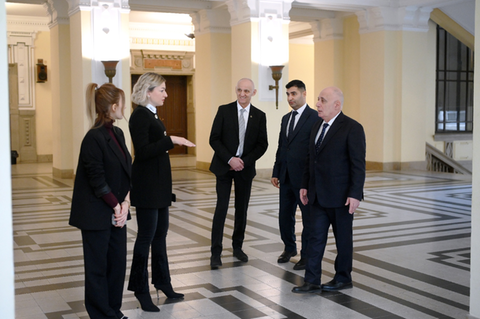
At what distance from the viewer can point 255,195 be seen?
9531 mm

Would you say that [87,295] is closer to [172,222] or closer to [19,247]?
[19,247]

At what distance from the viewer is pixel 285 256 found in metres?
5.12

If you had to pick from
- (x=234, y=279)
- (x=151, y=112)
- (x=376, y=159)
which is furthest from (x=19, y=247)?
(x=376, y=159)

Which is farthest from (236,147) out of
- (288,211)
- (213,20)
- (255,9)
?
(213,20)

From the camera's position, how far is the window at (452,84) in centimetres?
1564

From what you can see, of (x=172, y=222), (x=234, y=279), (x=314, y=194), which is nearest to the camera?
(x=314, y=194)

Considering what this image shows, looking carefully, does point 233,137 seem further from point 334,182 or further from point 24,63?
point 24,63

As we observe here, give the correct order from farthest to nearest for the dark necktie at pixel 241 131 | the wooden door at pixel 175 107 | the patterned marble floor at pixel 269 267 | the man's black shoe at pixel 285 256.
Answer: the wooden door at pixel 175 107
the man's black shoe at pixel 285 256
the dark necktie at pixel 241 131
the patterned marble floor at pixel 269 267

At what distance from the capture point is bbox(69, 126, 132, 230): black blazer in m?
3.20

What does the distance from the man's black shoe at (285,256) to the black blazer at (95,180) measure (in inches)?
86.4

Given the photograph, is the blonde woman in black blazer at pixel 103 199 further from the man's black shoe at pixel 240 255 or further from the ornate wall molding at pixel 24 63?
the ornate wall molding at pixel 24 63

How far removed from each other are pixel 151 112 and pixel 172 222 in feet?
11.5

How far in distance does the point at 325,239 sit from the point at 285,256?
0.95 meters

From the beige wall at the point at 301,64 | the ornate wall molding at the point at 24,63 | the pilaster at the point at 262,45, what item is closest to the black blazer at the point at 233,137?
Result: the pilaster at the point at 262,45
